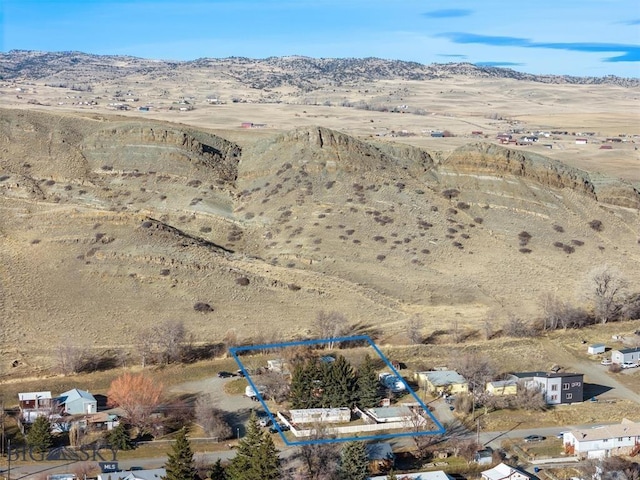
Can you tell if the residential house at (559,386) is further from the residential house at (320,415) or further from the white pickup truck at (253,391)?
the white pickup truck at (253,391)

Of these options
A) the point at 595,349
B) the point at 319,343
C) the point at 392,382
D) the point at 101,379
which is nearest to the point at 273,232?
the point at 319,343

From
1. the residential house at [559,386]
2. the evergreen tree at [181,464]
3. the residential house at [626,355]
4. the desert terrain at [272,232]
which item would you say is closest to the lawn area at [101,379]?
the desert terrain at [272,232]

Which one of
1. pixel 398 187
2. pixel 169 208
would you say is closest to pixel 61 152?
pixel 169 208

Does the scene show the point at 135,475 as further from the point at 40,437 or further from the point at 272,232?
the point at 272,232

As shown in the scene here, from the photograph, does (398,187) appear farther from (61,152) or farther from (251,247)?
(61,152)

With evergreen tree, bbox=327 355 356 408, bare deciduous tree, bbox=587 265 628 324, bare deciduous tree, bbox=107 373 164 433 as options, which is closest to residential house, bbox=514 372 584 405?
evergreen tree, bbox=327 355 356 408

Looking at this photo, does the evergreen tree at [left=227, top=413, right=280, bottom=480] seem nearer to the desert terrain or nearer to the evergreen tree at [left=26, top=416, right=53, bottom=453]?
the evergreen tree at [left=26, top=416, right=53, bottom=453]
